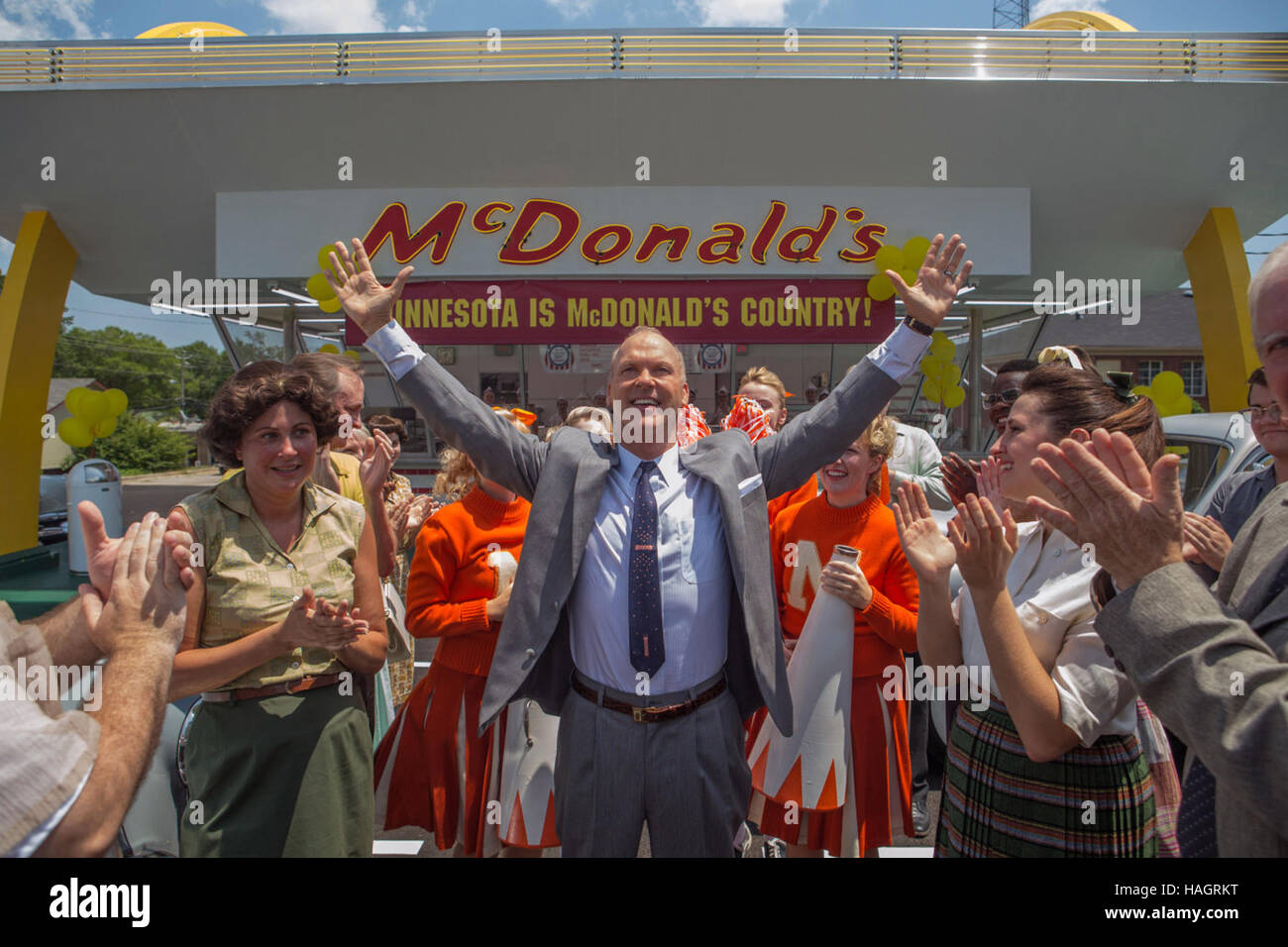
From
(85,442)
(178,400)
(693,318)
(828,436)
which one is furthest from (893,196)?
(178,400)

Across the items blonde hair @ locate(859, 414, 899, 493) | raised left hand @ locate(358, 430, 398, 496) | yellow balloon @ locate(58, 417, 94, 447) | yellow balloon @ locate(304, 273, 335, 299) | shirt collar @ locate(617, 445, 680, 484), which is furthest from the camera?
yellow balloon @ locate(58, 417, 94, 447)

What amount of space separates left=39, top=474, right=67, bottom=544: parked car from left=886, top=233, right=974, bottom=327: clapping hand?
12.1 meters

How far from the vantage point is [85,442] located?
8117 mm

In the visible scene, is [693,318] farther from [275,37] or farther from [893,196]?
[275,37]

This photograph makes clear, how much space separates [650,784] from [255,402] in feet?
5.49

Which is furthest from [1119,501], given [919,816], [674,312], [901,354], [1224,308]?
[1224,308]

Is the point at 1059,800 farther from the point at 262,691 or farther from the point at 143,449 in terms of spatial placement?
the point at 143,449

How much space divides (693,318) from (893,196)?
3066 mm

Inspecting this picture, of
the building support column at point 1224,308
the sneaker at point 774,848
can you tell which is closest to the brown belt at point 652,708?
the sneaker at point 774,848

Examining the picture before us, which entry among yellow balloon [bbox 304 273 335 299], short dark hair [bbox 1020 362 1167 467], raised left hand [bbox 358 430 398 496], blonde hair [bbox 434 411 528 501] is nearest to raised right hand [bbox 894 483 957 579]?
short dark hair [bbox 1020 362 1167 467]

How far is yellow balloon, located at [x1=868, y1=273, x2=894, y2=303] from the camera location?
363 inches

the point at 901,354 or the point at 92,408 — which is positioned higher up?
the point at 92,408

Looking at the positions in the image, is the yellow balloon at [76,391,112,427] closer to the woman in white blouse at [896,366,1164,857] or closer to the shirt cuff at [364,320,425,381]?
the shirt cuff at [364,320,425,381]

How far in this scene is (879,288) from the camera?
9.30 metres
